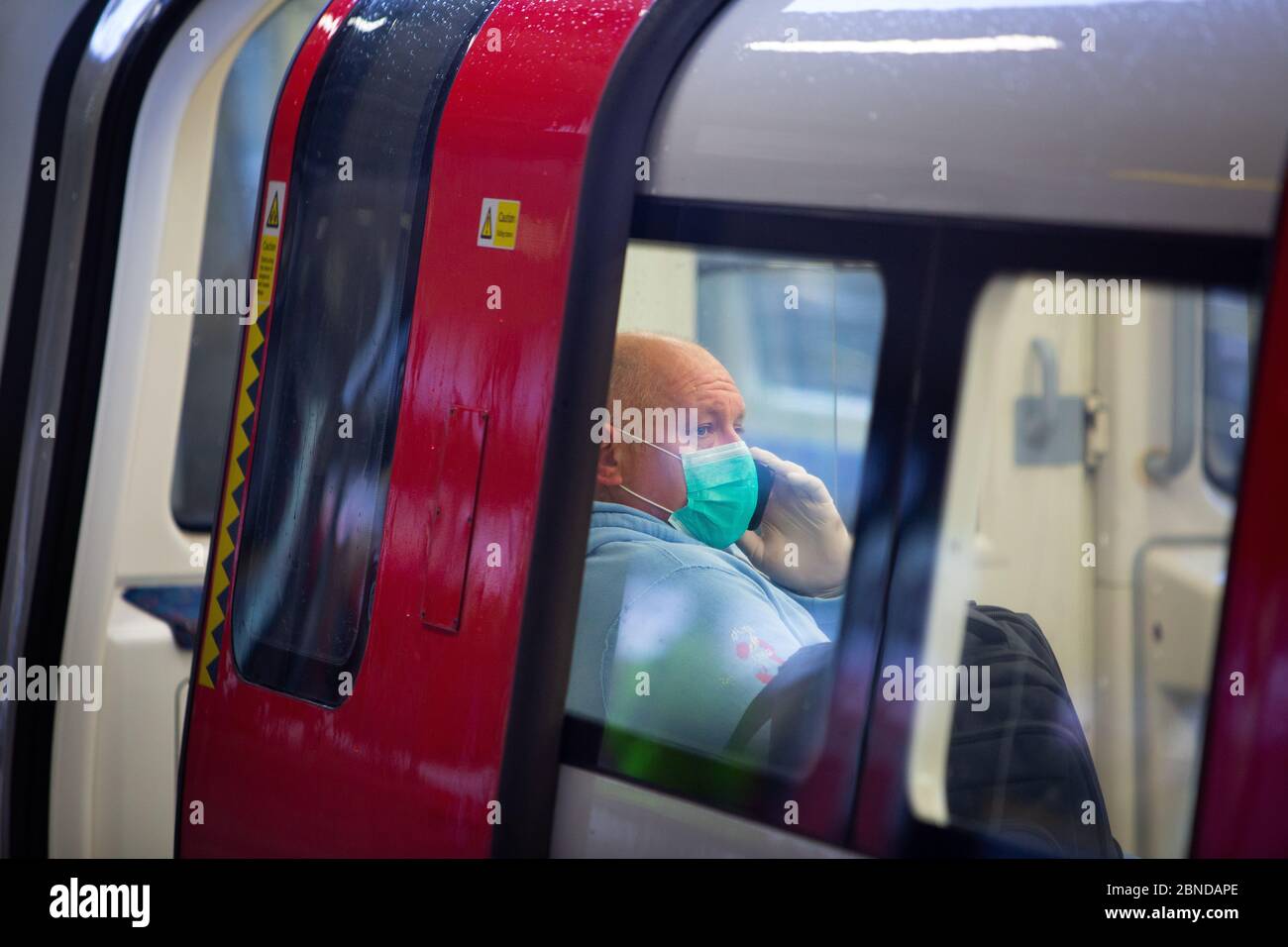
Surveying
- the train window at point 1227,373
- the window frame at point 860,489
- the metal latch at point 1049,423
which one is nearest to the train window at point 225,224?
the window frame at point 860,489

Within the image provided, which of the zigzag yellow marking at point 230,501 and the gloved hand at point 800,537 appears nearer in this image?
the gloved hand at point 800,537

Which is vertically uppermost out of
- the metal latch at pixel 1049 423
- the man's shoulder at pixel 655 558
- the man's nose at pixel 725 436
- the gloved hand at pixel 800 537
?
the metal latch at pixel 1049 423

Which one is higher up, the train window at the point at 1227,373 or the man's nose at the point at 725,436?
the train window at the point at 1227,373

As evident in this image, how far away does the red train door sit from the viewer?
6.69 ft

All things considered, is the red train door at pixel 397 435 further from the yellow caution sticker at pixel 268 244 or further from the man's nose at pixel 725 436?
the man's nose at pixel 725 436

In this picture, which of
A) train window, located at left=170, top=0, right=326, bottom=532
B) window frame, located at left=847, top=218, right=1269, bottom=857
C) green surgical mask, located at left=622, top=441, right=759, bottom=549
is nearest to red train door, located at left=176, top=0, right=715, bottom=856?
green surgical mask, located at left=622, top=441, right=759, bottom=549

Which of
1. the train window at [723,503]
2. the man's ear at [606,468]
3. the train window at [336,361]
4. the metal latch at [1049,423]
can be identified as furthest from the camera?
the train window at [336,361]

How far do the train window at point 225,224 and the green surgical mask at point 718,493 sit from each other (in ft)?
6.79

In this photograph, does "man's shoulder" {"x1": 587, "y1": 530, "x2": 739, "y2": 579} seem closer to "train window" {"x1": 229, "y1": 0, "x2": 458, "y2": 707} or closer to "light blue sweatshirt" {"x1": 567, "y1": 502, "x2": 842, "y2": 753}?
"light blue sweatshirt" {"x1": 567, "y1": 502, "x2": 842, "y2": 753}

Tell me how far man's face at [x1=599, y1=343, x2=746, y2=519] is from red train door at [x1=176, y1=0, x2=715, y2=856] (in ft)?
0.39

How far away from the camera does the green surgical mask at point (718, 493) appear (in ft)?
6.34

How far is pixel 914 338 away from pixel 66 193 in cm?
204
